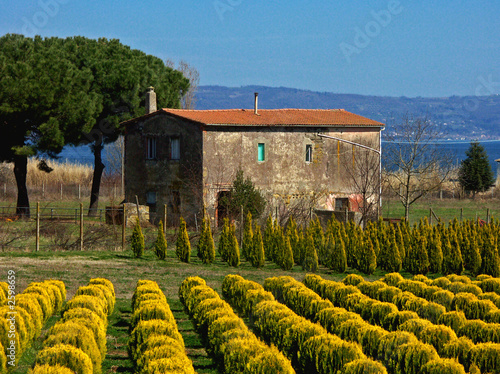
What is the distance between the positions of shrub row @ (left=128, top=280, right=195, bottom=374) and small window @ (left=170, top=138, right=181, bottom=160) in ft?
72.7

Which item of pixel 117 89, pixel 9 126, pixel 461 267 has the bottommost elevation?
pixel 461 267

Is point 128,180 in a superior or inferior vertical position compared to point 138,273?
superior

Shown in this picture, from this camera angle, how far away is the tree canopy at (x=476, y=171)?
55.7 metres

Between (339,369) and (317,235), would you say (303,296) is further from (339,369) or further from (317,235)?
(317,235)

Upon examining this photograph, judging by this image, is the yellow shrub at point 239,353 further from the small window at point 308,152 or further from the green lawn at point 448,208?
the green lawn at point 448,208

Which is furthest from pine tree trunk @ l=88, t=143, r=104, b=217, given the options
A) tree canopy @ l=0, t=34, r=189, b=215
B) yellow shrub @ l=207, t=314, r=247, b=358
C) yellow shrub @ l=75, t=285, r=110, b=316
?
yellow shrub @ l=207, t=314, r=247, b=358

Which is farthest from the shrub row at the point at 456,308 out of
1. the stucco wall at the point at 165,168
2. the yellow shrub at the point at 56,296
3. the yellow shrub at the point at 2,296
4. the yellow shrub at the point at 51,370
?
the stucco wall at the point at 165,168

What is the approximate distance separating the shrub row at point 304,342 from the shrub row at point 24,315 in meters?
3.98

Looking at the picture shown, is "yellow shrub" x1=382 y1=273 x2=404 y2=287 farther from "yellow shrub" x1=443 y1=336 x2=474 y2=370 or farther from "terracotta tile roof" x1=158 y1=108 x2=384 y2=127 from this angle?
"terracotta tile roof" x1=158 y1=108 x2=384 y2=127

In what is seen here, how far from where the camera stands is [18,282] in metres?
17.1

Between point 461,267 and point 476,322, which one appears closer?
point 476,322

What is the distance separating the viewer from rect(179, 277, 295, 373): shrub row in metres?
8.62

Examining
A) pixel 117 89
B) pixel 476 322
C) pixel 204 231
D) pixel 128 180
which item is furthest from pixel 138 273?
pixel 117 89

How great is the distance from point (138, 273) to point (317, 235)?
7.63 meters
